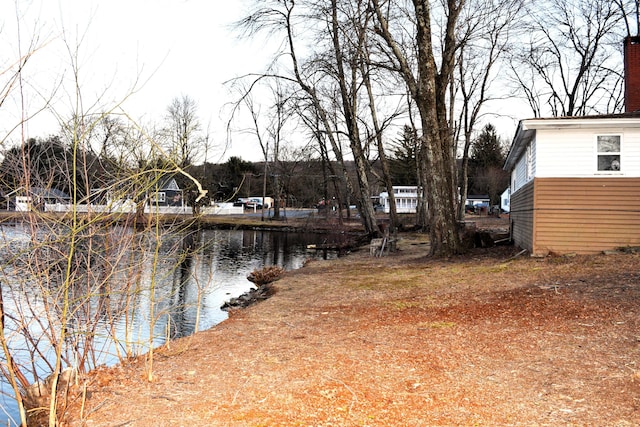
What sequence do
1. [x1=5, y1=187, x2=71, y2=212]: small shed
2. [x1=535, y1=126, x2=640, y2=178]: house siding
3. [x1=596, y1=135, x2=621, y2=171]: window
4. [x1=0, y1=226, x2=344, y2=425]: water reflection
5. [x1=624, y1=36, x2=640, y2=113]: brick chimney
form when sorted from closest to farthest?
[x1=5, y1=187, x2=71, y2=212]: small shed, [x1=0, y1=226, x2=344, y2=425]: water reflection, [x1=535, y1=126, x2=640, y2=178]: house siding, [x1=596, y1=135, x2=621, y2=171]: window, [x1=624, y1=36, x2=640, y2=113]: brick chimney

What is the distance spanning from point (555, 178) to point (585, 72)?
18465 mm

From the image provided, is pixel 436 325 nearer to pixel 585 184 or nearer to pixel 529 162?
pixel 585 184

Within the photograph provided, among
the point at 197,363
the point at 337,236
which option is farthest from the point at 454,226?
the point at 337,236

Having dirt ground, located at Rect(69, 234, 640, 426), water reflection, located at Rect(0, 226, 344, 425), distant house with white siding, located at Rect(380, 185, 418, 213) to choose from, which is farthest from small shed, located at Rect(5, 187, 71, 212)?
distant house with white siding, located at Rect(380, 185, 418, 213)

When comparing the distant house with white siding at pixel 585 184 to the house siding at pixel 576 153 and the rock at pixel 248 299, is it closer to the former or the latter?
the house siding at pixel 576 153

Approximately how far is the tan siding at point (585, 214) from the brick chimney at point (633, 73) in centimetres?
426

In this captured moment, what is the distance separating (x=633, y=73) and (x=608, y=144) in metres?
4.51

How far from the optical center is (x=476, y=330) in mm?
6465

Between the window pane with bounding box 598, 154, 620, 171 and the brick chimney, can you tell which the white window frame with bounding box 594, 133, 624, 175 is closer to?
the window pane with bounding box 598, 154, 620, 171

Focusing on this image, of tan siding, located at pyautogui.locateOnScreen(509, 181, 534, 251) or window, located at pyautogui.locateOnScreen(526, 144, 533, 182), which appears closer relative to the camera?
tan siding, located at pyautogui.locateOnScreen(509, 181, 534, 251)

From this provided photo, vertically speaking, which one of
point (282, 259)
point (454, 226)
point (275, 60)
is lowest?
point (282, 259)

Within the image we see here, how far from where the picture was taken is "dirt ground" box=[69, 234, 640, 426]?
4.07m

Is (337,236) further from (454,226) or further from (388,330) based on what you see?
(388,330)

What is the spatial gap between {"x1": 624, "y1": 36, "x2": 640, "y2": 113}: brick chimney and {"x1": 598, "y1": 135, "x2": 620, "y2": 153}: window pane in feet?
12.5
